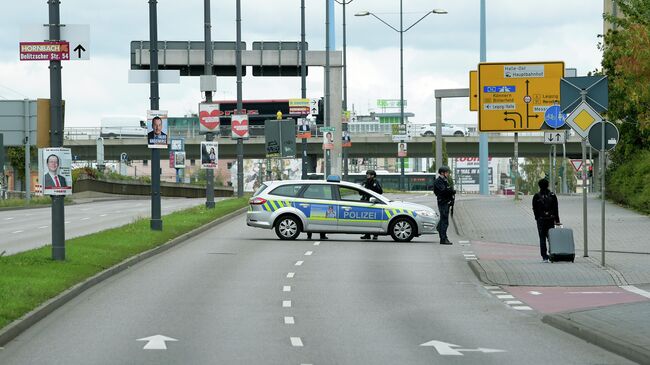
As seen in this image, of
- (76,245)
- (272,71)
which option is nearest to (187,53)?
(272,71)

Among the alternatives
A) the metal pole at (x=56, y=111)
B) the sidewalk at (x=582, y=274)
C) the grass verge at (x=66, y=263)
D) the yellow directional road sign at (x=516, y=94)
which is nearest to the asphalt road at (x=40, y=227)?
the grass verge at (x=66, y=263)

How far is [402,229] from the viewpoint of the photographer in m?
32.3

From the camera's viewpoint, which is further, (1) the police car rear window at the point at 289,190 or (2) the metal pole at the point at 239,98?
(2) the metal pole at the point at 239,98

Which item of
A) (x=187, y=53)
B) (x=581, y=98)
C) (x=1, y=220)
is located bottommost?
(x=1, y=220)

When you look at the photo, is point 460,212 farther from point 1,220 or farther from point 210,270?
point 210,270

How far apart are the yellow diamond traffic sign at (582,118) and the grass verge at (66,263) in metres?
8.41

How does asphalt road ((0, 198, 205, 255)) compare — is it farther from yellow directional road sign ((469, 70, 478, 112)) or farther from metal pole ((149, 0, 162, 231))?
yellow directional road sign ((469, 70, 478, 112))

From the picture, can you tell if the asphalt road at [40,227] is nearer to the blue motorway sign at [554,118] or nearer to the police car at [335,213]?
the police car at [335,213]

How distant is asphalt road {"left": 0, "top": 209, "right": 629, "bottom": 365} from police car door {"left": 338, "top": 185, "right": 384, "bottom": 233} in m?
5.85

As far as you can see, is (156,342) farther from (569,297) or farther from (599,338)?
(569,297)

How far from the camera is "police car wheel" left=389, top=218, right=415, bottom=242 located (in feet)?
106

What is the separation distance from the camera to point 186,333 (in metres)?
14.4

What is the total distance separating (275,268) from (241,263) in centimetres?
137

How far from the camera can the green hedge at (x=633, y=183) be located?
39000mm
